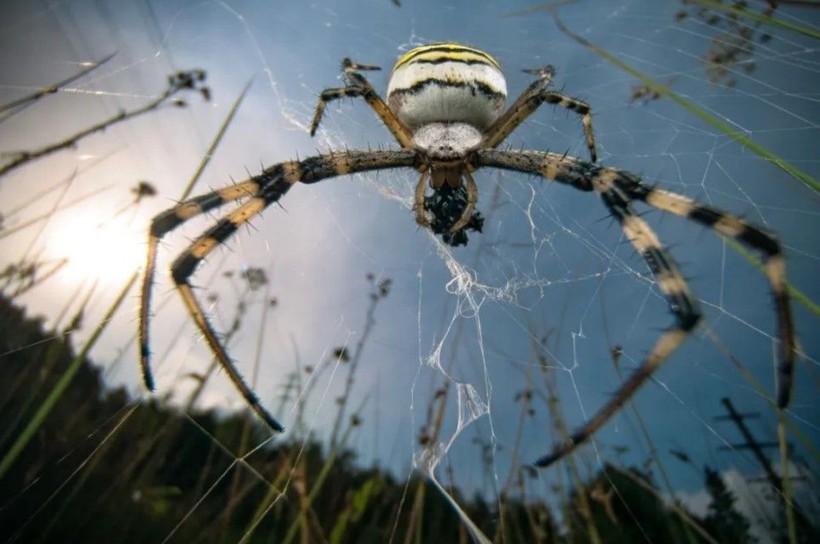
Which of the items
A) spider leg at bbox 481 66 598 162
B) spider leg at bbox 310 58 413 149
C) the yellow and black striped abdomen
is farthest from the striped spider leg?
spider leg at bbox 310 58 413 149

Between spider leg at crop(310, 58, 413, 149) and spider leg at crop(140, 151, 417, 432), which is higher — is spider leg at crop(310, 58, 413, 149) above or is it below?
above

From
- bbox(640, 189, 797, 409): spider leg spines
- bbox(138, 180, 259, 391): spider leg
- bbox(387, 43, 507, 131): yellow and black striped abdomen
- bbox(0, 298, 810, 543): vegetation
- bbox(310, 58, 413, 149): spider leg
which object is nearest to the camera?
bbox(640, 189, 797, 409): spider leg spines

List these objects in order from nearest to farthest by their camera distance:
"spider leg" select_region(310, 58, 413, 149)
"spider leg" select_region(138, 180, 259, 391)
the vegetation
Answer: the vegetation, "spider leg" select_region(138, 180, 259, 391), "spider leg" select_region(310, 58, 413, 149)

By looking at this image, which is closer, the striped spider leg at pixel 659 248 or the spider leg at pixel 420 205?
the striped spider leg at pixel 659 248

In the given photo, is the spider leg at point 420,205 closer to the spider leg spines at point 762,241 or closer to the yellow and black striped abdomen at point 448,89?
the yellow and black striped abdomen at point 448,89

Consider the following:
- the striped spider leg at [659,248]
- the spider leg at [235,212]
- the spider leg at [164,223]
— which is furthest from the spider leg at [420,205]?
the spider leg at [164,223]

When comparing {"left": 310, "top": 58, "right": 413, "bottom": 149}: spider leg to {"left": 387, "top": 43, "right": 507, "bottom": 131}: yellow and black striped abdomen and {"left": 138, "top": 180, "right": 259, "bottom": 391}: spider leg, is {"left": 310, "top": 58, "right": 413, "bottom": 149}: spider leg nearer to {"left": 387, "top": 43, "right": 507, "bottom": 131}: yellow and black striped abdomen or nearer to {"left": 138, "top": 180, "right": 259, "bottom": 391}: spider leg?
{"left": 387, "top": 43, "right": 507, "bottom": 131}: yellow and black striped abdomen

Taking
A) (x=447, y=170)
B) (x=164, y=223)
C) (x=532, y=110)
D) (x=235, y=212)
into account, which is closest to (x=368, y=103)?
(x=447, y=170)

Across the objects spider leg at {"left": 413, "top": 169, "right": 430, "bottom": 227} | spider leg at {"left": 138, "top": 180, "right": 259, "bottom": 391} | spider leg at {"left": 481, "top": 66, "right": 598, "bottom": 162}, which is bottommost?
spider leg at {"left": 138, "top": 180, "right": 259, "bottom": 391}

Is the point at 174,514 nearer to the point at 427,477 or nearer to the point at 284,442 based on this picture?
the point at 284,442
